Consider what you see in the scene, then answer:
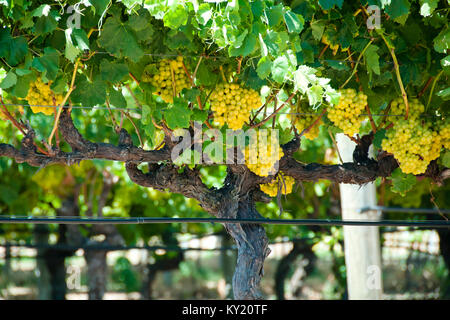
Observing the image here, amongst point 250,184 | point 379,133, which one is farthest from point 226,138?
point 379,133

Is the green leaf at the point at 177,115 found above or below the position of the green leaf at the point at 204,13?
below

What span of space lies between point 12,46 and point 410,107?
6.46ft

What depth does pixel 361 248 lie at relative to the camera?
16.0ft

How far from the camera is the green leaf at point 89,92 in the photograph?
9.31ft

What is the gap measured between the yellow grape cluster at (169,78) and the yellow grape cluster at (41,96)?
45cm

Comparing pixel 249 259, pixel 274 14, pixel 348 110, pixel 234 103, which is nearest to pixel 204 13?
pixel 274 14

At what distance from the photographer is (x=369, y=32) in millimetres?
2842

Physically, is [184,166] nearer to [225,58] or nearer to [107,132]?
[225,58]

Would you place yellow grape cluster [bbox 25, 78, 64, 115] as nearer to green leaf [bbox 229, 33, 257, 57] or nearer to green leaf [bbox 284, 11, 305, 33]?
green leaf [bbox 229, 33, 257, 57]

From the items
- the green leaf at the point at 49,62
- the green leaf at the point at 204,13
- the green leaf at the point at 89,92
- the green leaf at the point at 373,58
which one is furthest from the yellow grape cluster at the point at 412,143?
the green leaf at the point at 49,62

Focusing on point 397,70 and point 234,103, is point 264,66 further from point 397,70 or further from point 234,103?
point 397,70

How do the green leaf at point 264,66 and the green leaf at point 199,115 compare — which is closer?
the green leaf at point 264,66

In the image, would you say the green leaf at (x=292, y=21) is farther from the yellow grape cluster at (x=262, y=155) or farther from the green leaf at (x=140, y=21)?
the yellow grape cluster at (x=262, y=155)
